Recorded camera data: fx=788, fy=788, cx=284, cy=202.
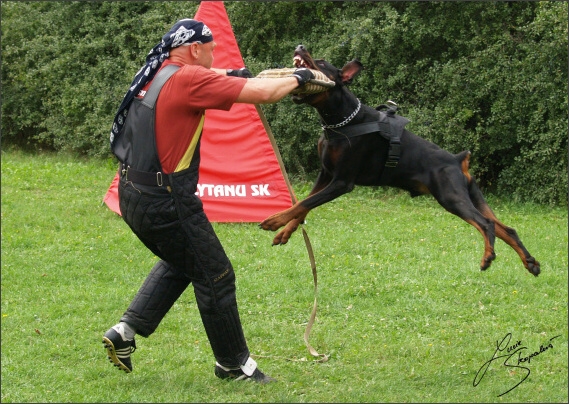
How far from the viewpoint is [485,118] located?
11.7m

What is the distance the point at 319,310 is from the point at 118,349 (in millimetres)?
2175

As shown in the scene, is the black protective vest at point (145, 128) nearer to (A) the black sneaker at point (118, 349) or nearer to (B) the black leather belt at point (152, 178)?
(B) the black leather belt at point (152, 178)

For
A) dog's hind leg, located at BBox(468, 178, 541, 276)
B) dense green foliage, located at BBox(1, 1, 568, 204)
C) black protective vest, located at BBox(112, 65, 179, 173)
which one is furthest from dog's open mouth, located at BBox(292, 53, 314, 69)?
dense green foliage, located at BBox(1, 1, 568, 204)

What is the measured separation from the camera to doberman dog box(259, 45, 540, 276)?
4957 millimetres

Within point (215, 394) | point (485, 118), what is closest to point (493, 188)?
point (485, 118)

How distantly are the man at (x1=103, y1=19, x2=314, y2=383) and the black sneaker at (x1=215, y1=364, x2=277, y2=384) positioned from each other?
11 centimetres

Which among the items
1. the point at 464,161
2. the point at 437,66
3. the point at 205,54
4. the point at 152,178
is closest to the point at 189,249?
the point at 152,178

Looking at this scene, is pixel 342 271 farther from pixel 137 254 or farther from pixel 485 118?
pixel 485 118

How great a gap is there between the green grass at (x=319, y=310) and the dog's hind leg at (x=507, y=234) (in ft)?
2.62

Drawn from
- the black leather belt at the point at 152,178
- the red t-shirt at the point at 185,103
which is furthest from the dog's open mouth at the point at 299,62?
the black leather belt at the point at 152,178

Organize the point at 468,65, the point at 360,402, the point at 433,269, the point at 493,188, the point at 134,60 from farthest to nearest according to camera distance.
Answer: the point at 134,60 < the point at 493,188 < the point at 468,65 < the point at 433,269 < the point at 360,402

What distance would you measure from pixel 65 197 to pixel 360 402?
24.9 feet
